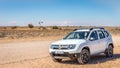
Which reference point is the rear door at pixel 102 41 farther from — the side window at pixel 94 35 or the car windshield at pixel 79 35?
the car windshield at pixel 79 35

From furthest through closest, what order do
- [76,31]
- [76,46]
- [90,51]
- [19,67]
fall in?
[76,31]
[90,51]
[76,46]
[19,67]

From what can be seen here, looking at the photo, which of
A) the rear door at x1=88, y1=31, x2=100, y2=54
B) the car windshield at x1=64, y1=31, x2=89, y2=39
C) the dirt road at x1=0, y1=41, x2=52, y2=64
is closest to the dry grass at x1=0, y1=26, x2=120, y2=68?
the rear door at x1=88, y1=31, x2=100, y2=54

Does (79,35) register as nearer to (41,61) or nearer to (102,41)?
(102,41)

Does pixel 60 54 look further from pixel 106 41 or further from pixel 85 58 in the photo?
pixel 106 41

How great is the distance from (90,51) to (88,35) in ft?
2.90

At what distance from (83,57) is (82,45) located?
0.62 meters

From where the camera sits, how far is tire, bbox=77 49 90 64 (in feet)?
46.2

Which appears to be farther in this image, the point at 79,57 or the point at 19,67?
the point at 79,57

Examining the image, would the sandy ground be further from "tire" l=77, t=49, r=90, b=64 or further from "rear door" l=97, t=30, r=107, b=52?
"rear door" l=97, t=30, r=107, b=52

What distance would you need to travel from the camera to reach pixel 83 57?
47.2 ft

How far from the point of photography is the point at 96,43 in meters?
15.7

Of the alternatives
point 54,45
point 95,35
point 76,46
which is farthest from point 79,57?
point 95,35

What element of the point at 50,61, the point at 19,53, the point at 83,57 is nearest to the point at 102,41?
the point at 83,57

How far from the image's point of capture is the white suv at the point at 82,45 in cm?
1395
